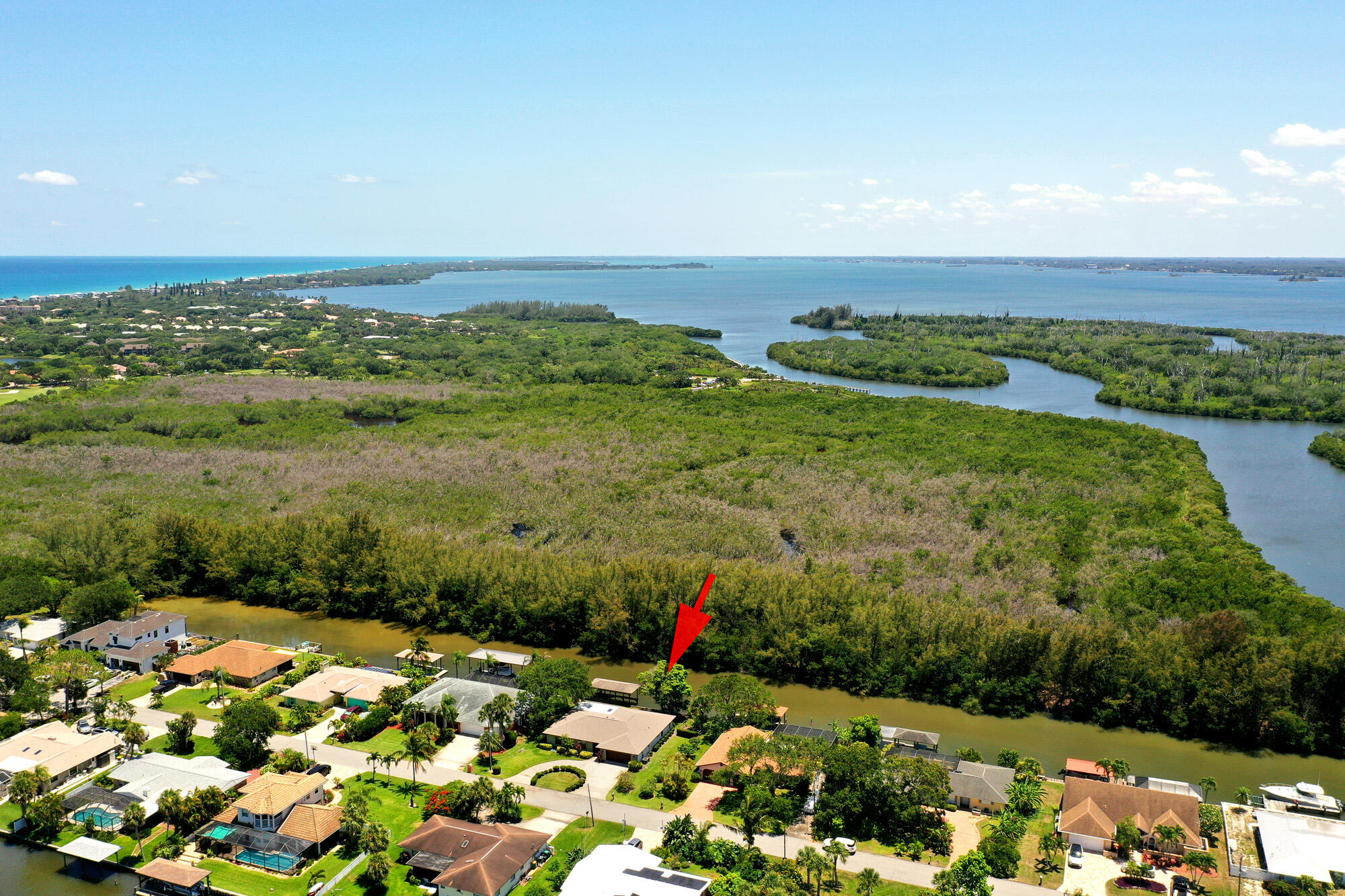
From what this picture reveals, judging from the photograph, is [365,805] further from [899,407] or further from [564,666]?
[899,407]

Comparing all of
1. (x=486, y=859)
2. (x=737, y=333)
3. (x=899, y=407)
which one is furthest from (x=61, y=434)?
(x=737, y=333)

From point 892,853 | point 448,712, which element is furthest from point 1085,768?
point 448,712

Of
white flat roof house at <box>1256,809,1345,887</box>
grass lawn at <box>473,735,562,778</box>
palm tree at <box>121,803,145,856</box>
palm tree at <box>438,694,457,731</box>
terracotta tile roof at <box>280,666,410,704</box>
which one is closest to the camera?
white flat roof house at <box>1256,809,1345,887</box>

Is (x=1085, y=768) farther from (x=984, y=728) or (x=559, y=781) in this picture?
(x=559, y=781)

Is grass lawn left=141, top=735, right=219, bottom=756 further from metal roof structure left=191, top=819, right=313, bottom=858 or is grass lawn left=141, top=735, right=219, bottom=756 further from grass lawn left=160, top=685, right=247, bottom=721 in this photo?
metal roof structure left=191, top=819, right=313, bottom=858

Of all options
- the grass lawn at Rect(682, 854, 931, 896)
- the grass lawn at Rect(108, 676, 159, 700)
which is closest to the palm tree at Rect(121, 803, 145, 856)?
the grass lawn at Rect(108, 676, 159, 700)

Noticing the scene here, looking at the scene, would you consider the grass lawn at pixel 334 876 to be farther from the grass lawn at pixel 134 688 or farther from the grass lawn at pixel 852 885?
the grass lawn at pixel 134 688
